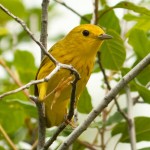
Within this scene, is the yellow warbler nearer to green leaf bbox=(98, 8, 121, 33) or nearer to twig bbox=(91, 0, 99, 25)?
twig bbox=(91, 0, 99, 25)

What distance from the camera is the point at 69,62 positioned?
3.51 metres

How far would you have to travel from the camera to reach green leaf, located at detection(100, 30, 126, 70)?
3.69 m

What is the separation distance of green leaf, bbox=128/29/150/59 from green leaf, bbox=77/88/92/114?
16.9 inches

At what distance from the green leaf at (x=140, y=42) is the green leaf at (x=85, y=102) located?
430 mm

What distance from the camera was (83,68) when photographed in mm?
3449

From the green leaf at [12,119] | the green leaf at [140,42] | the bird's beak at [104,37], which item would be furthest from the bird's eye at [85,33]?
the green leaf at [12,119]

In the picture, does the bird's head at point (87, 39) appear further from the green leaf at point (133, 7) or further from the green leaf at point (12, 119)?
the green leaf at point (12, 119)

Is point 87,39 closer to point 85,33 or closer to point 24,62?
point 85,33

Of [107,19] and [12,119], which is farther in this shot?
[12,119]

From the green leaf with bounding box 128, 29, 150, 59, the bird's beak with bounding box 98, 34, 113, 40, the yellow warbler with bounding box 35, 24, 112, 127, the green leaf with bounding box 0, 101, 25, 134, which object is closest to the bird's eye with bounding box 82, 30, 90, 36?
the yellow warbler with bounding box 35, 24, 112, 127

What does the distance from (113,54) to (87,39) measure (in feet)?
0.80

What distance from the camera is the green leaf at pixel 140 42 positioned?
12.0ft

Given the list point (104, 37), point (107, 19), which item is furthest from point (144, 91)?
point (107, 19)

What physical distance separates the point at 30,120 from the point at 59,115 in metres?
0.65
